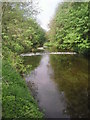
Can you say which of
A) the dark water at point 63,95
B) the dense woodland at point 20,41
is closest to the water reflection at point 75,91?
the dark water at point 63,95

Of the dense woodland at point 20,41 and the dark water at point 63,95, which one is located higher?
the dense woodland at point 20,41

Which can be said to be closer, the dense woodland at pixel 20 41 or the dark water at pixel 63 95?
the dense woodland at pixel 20 41

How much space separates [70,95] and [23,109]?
12.0ft

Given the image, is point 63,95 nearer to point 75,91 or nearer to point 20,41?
point 75,91

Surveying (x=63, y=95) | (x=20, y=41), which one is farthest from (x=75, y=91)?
(x=20, y=41)

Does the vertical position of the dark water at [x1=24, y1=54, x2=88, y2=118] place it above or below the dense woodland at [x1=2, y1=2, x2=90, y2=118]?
below

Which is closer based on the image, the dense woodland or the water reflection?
the dense woodland

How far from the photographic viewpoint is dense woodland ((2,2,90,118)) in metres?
4.82

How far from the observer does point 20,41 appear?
10.7m

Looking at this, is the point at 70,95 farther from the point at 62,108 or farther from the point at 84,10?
the point at 84,10

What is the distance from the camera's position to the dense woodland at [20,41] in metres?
4.82

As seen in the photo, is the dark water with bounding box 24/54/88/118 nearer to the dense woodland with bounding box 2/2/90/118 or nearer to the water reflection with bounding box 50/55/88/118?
the water reflection with bounding box 50/55/88/118

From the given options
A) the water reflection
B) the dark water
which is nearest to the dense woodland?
the dark water

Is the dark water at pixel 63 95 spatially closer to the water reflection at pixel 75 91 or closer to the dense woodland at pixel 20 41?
the water reflection at pixel 75 91
